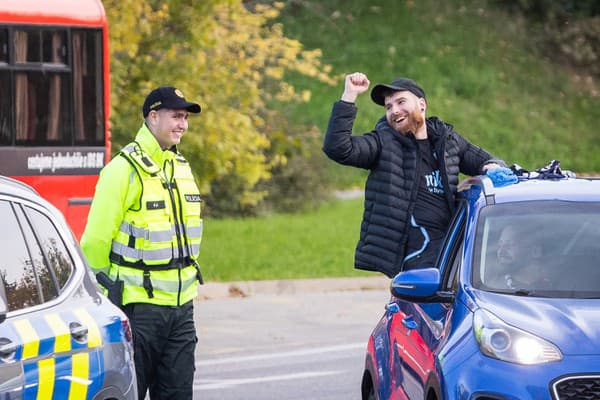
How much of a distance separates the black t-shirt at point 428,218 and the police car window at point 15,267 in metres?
2.72

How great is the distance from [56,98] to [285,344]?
4083 millimetres

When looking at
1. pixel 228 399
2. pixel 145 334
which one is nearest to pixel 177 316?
pixel 145 334

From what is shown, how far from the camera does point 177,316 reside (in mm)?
7996

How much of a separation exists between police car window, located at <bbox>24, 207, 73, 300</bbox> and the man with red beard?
2.27m

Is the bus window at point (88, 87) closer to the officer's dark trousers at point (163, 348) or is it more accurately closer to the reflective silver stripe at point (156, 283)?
the officer's dark trousers at point (163, 348)

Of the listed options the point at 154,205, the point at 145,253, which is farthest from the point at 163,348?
the point at 154,205

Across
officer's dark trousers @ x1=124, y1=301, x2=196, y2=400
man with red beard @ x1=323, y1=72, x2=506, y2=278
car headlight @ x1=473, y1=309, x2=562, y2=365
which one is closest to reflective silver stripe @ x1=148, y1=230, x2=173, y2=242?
officer's dark trousers @ x1=124, y1=301, x2=196, y2=400

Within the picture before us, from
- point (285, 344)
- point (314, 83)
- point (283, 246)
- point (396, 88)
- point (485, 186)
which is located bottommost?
point (283, 246)

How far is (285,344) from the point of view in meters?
15.2

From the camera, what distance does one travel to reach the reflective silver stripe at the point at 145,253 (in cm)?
783

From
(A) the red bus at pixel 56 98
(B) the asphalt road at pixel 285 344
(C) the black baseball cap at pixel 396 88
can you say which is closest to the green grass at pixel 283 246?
(B) the asphalt road at pixel 285 344

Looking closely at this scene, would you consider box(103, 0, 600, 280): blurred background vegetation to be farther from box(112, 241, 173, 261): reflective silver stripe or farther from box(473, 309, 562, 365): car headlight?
box(473, 309, 562, 365): car headlight

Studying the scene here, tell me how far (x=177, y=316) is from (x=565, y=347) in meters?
2.38

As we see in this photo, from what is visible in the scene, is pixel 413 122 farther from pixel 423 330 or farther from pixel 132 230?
pixel 423 330
